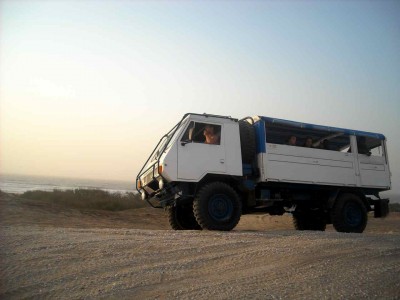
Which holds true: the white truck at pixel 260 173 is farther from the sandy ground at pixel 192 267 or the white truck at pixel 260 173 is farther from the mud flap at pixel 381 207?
the sandy ground at pixel 192 267

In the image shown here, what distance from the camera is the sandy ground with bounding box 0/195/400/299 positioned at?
10.8 ft

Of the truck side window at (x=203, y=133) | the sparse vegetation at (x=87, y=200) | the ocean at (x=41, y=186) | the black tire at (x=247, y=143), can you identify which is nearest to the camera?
the truck side window at (x=203, y=133)

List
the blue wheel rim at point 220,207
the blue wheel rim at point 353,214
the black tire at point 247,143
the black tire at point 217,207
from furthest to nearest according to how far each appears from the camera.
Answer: the blue wheel rim at point 353,214 < the black tire at point 247,143 < the blue wheel rim at point 220,207 < the black tire at point 217,207

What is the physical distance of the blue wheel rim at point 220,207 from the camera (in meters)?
7.42

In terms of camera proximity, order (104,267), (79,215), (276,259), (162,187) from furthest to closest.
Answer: (79,215) < (162,187) < (276,259) < (104,267)

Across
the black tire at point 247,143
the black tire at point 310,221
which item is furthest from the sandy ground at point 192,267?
the black tire at point 310,221

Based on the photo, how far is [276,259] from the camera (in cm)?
441

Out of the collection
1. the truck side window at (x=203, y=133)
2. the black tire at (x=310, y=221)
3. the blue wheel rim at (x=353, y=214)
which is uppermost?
the truck side window at (x=203, y=133)

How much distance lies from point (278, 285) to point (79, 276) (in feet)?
6.96

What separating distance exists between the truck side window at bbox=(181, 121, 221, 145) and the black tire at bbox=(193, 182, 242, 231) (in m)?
1.08

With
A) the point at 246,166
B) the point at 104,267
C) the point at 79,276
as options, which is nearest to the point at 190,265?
the point at 104,267

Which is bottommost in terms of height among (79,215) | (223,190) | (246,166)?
(79,215)

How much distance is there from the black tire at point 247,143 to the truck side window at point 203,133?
0.71 m

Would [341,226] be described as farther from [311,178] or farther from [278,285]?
[278,285]
